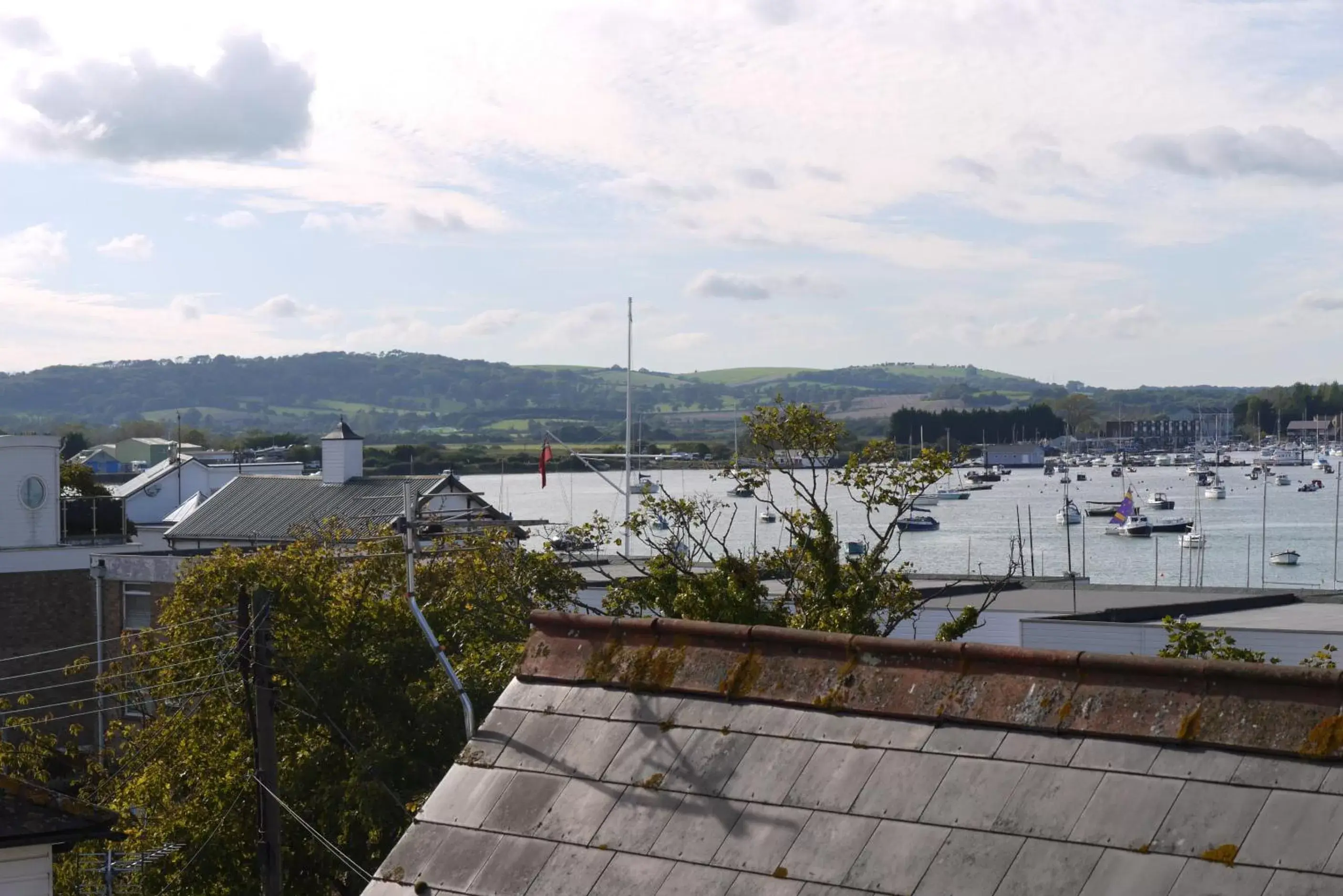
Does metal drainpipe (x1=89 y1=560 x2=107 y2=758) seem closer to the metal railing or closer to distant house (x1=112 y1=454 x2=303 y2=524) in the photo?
the metal railing

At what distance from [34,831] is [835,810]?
8739 mm

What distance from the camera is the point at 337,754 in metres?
24.1

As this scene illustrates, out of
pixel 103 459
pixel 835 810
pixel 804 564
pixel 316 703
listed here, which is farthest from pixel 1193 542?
pixel 835 810

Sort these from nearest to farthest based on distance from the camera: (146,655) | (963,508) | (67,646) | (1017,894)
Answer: (1017,894)
(146,655)
(67,646)
(963,508)

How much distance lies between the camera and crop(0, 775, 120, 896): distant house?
12.7m

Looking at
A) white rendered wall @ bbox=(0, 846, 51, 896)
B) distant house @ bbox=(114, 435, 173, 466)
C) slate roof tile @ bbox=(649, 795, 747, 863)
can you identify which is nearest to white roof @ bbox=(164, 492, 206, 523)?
white rendered wall @ bbox=(0, 846, 51, 896)

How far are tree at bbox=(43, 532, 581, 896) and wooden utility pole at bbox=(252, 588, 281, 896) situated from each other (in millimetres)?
3572

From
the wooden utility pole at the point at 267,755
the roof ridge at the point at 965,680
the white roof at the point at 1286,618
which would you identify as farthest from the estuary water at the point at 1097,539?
the roof ridge at the point at 965,680

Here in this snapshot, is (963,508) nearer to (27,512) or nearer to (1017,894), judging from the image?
(27,512)

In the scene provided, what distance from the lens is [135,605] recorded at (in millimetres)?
41969

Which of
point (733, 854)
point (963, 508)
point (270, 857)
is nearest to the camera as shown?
point (733, 854)

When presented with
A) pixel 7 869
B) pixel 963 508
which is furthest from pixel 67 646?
pixel 963 508

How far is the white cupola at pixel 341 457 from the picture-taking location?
5791 centimetres

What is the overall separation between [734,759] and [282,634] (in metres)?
20.2
